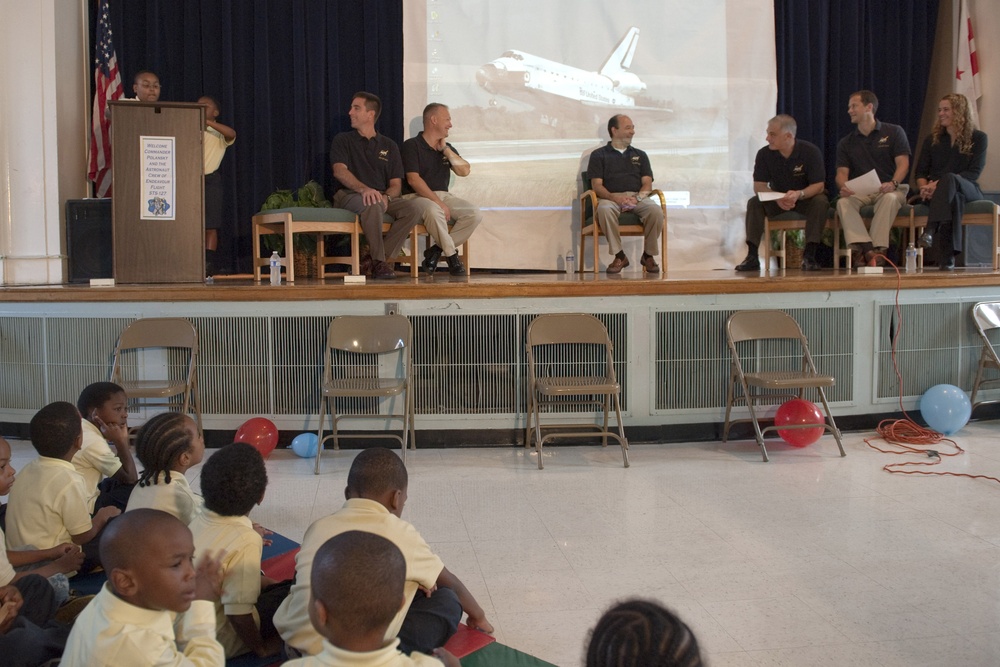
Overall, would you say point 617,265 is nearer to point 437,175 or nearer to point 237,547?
point 437,175

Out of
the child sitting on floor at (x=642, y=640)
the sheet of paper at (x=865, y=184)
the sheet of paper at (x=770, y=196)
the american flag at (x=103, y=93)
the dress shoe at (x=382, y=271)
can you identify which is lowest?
the child sitting on floor at (x=642, y=640)

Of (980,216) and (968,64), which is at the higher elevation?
(968,64)

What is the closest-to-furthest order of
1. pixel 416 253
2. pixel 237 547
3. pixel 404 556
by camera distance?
pixel 404 556 < pixel 237 547 < pixel 416 253

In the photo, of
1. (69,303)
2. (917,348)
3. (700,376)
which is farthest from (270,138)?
(917,348)

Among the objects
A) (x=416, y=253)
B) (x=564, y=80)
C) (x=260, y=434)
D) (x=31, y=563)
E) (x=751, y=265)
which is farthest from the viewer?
(x=564, y=80)

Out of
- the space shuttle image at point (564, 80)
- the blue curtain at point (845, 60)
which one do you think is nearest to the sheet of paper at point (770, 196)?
the space shuttle image at point (564, 80)

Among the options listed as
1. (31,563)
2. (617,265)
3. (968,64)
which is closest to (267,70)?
(617,265)

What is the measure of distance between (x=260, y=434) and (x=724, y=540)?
7.86 ft

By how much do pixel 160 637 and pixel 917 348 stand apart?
15.6ft

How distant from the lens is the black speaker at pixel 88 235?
6.18 meters

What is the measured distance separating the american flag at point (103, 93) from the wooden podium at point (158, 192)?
1418mm

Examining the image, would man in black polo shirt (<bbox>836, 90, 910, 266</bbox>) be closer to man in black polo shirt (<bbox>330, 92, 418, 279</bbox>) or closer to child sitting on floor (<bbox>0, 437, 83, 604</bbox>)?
man in black polo shirt (<bbox>330, 92, 418, 279</bbox>)

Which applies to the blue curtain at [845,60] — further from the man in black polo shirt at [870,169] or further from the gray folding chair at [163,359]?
the gray folding chair at [163,359]

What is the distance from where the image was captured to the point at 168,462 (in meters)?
2.66
